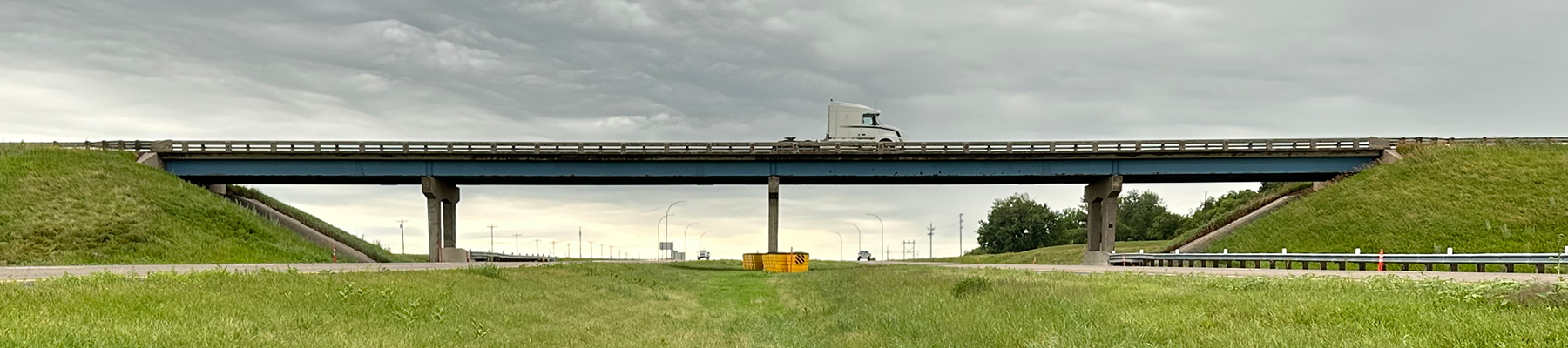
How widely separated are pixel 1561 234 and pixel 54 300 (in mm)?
52541

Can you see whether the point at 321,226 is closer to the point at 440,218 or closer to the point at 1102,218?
the point at 440,218

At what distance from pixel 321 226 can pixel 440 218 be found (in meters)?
14.8

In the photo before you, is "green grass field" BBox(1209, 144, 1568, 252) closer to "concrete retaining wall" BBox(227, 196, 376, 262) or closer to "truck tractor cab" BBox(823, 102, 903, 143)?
"truck tractor cab" BBox(823, 102, 903, 143)

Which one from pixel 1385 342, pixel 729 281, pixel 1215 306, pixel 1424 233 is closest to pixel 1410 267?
pixel 1424 233

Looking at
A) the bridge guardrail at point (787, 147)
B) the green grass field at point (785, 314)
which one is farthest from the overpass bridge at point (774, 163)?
the green grass field at point (785, 314)

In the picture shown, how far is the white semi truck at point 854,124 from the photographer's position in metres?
66.5

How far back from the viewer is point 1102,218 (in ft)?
194

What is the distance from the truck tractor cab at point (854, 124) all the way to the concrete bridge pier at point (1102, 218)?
13088 mm

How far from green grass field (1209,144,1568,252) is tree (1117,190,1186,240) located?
74714mm

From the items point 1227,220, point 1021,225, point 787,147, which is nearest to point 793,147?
point 787,147

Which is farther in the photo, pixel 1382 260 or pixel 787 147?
pixel 787 147

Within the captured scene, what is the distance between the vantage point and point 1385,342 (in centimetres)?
1019

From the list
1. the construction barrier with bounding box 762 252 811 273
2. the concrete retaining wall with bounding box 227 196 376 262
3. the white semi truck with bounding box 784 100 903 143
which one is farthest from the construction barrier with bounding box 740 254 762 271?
the concrete retaining wall with bounding box 227 196 376 262

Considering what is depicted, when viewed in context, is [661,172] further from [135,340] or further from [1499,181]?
[135,340]
